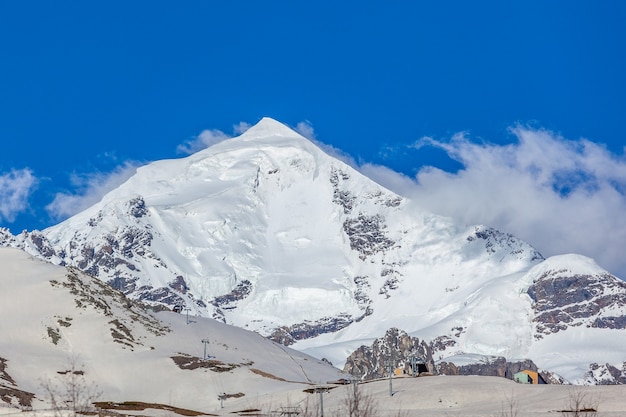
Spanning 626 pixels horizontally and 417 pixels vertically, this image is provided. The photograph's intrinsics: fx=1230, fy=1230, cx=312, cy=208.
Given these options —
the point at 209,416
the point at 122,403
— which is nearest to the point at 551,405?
the point at 209,416

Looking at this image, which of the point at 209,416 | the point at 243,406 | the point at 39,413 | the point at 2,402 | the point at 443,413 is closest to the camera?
the point at 39,413

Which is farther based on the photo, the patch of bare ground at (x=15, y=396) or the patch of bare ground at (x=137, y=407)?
the patch of bare ground at (x=137, y=407)

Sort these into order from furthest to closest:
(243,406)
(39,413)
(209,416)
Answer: (243,406), (209,416), (39,413)

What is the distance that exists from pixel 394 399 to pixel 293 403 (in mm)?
22088

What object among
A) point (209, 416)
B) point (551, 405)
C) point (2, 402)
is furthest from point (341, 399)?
point (2, 402)

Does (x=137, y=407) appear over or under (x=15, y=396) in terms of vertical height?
under

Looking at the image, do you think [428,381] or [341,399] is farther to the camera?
[428,381]

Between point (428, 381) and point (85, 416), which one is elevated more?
point (428, 381)

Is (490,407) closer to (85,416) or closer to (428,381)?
(428,381)

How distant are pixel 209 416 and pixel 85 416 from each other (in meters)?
44.1

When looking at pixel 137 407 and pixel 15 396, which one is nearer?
pixel 15 396

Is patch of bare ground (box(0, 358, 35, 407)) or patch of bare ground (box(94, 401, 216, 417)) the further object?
patch of bare ground (box(94, 401, 216, 417))

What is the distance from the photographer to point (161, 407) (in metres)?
198

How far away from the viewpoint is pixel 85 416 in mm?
123562
